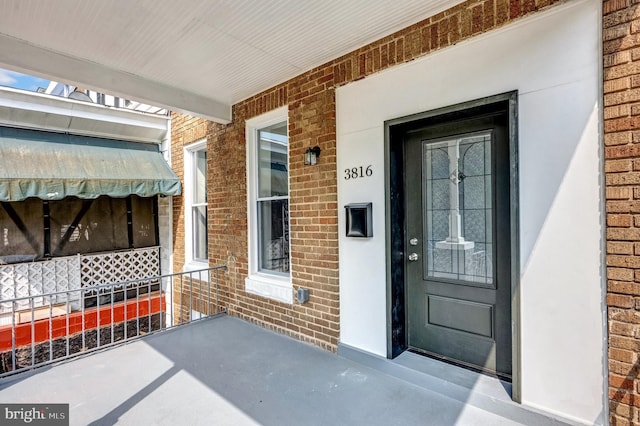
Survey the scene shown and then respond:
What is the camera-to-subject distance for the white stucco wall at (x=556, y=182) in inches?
74.2

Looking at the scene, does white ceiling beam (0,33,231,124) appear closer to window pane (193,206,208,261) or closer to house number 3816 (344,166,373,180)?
window pane (193,206,208,261)

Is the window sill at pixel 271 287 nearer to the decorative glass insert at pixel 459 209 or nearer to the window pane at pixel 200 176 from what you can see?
the decorative glass insert at pixel 459 209

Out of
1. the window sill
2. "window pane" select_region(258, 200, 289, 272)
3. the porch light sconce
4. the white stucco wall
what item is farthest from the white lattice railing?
the white stucco wall

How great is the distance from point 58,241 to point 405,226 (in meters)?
5.99

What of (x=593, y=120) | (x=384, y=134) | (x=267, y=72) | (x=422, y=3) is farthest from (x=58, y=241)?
(x=593, y=120)

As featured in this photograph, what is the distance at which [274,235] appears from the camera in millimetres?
4098

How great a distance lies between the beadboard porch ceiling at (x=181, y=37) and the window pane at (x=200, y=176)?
1.99 metres

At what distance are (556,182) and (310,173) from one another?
209cm

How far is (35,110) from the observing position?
16.7ft

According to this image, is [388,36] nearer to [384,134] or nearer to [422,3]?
[422,3]

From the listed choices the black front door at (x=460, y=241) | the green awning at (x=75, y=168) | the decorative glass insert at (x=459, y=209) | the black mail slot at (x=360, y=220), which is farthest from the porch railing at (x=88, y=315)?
the decorative glass insert at (x=459, y=209)

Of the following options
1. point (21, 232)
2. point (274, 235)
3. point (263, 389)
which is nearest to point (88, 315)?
point (21, 232)

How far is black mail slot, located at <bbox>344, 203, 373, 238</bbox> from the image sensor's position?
9.43 feet

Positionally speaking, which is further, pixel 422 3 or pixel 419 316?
pixel 419 316
